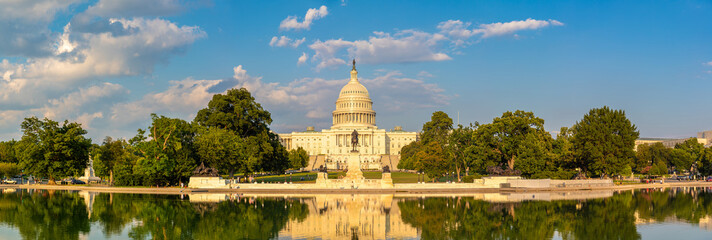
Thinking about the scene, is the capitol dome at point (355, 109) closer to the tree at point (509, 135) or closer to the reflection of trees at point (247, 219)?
the tree at point (509, 135)

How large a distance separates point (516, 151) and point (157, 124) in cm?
4119

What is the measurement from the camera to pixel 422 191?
170 ft

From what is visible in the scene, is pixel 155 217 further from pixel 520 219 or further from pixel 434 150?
pixel 434 150

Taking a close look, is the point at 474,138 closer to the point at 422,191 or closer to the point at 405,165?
the point at 422,191

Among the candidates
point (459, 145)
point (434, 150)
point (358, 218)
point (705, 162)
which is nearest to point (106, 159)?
point (434, 150)

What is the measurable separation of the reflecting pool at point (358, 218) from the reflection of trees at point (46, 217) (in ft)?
0.18

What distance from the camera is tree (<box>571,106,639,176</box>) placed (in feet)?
218

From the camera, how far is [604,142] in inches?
2643

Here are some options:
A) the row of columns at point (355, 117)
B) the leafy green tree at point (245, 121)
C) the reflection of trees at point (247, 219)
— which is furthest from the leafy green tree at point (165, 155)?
the row of columns at point (355, 117)

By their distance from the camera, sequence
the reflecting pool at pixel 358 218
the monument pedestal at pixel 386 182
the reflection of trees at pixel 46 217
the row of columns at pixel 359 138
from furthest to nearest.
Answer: the row of columns at pixel 359 138 → the monument pedestal at pixel 386 182 → the reflection of trees at pixel 46 217 → the reflecting pool at pixel 358 218

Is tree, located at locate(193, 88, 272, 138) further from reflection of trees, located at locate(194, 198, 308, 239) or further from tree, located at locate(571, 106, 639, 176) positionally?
tree, located at locate(571, 106, 639, 176)

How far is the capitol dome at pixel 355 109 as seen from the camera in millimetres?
194750

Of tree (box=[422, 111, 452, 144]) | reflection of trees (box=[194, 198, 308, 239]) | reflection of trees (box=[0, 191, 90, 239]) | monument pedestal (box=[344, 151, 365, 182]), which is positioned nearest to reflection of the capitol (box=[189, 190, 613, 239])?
reflection of trees (box=[194, 198, 308, 239])

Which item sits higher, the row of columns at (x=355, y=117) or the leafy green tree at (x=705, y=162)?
the row of columns at (x=355, y=117)
